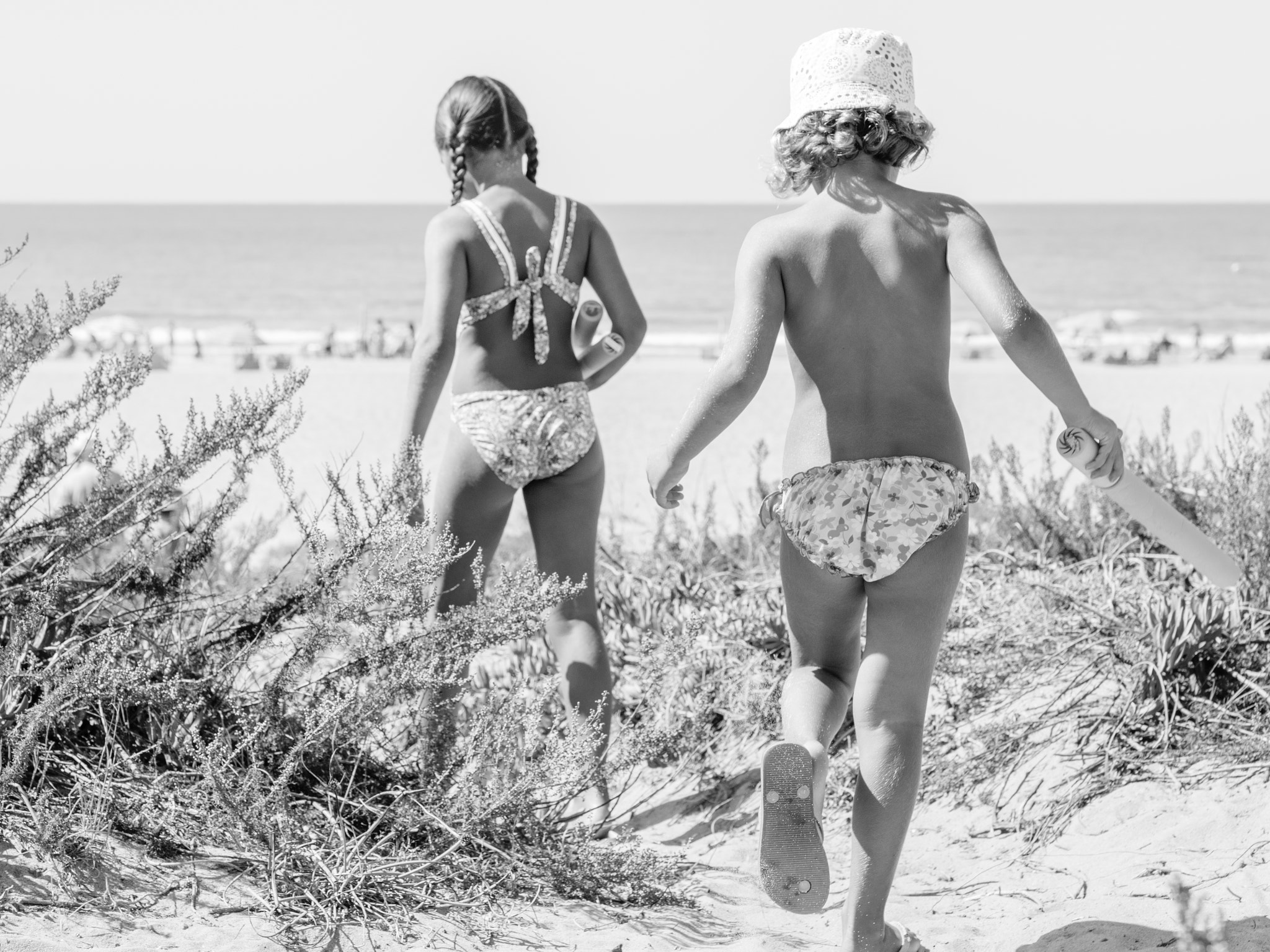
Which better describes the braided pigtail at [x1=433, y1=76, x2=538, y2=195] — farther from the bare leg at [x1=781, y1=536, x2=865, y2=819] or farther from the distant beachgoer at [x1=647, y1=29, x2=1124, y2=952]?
the bare leg at [x1=781, y1=536, x2=865, y2=819]

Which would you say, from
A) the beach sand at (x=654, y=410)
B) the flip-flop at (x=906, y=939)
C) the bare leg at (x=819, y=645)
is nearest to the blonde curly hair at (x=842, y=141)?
the bare leg at (x=819, y=645)

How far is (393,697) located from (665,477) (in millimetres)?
933

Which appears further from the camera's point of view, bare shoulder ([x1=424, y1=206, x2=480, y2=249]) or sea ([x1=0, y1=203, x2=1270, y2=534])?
sea ([x1=0, y1=203, x2=1270, y2=534])

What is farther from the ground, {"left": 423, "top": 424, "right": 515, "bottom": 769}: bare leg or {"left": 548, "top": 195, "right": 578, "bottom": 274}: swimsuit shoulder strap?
{"left": 548, "top": 195, "right": 578, "bottom": 274}: swimsuit shoulder strap

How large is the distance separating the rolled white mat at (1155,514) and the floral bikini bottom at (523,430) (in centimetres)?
150

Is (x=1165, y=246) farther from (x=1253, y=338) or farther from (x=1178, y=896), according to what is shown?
(x=1178, y=896)

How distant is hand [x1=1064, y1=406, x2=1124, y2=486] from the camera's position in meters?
2.38

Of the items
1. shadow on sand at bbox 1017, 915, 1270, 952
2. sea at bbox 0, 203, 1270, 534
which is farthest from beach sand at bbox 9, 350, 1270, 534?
shadow on sand at bbox 1017, 915, 1270, 952

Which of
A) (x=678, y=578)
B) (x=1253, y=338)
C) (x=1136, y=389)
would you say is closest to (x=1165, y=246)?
(x=1253, y=338)

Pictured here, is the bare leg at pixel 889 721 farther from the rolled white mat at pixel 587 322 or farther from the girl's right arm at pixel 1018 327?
the rolled white mat at pixel 587 322

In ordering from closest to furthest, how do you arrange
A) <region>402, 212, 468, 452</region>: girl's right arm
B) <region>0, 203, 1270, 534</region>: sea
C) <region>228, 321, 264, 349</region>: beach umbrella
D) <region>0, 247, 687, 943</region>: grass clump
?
<region>0, 247, 687, 943</region>: grass clump → <region>402, 212, 468, 452</region>: girl's right arm → <region>0, 203, 1270, 534</region>: sea → <region>228, 321, 264, 349</region>: beach umbrella

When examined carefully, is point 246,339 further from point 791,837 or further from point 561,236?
point 791,837

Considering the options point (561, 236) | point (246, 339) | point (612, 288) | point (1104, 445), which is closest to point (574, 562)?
point (612, 288)

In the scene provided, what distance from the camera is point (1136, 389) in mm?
14406
